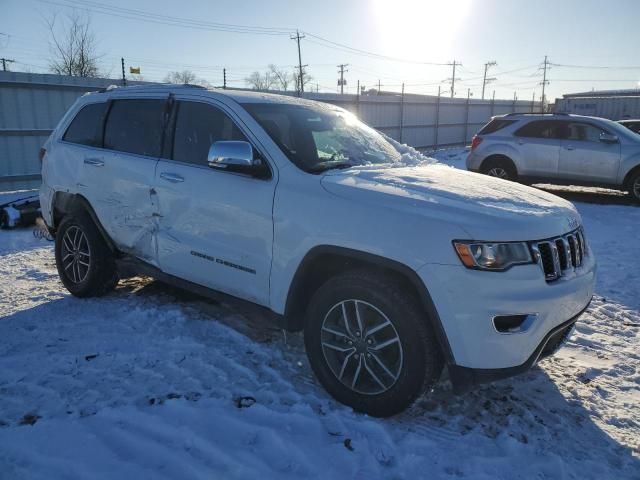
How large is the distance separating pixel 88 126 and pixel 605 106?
30.8 metres

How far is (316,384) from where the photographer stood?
129 inches

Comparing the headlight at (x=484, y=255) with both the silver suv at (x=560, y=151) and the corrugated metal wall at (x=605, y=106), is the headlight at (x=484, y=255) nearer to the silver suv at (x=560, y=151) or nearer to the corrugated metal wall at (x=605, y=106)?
the silver suv at (x=560, y=151)

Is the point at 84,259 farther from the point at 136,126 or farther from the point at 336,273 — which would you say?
the point at 336,273

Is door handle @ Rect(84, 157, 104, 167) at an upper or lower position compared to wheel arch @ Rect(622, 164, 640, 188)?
upper

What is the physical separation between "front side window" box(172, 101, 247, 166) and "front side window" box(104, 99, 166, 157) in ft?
0.70

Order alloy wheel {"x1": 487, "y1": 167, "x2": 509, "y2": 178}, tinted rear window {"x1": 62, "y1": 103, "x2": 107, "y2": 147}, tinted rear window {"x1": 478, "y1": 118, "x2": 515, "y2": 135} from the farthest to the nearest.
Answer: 1. tinted rear window {"x1": 478, "y1": 118, "x2": 515, "y2": 135}
2. alloy wheel {"x1": 487, "y1": 167, "x2": 509, "y2": 178}
3. tinted rear window {"x1": 62, "y1": 103, "x2": 107, "y2": 147}

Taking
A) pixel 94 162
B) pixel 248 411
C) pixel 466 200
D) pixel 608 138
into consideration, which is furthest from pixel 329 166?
pixel 608 138

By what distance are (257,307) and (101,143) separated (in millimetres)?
2288

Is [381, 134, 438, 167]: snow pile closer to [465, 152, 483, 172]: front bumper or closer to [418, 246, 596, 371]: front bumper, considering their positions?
[418, 246, 596, 371]: front bumper

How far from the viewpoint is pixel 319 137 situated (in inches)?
145

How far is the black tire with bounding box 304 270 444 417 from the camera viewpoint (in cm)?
266

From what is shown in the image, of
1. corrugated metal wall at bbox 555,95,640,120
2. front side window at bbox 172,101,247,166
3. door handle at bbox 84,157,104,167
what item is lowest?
door handle at bbox 84,157,104,167

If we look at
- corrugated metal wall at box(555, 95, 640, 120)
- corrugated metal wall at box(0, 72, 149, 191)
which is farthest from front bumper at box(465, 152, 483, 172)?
corrugated metal wall at box(555, 95, 640, 120)

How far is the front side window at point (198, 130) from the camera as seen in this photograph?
11.9 feet
